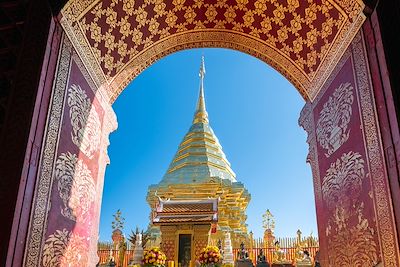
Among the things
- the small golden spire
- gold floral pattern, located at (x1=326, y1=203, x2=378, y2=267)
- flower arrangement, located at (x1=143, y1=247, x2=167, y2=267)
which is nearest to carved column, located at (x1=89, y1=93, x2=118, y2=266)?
flower arrangement, located at (x1=143, y1=247, x2=167, y2=267)

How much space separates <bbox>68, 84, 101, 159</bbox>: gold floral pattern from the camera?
619 centimetres

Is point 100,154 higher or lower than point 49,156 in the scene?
higher

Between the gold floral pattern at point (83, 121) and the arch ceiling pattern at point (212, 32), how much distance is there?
0.59 meters

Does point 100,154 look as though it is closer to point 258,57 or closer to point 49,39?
point 49,39

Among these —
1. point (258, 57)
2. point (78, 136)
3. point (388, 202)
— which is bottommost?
point (388, 202)

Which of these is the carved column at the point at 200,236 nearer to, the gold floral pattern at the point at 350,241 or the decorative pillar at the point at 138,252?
the decorative pillar at the point at 138,252

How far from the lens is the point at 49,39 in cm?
532

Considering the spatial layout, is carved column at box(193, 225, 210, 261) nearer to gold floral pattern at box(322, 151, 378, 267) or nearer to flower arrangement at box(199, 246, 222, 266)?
flower arrangement at box(199, 246, 222, 266)

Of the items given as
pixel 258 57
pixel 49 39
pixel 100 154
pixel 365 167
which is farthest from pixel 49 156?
pixel 258 57

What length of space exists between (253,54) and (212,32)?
3.25 feet

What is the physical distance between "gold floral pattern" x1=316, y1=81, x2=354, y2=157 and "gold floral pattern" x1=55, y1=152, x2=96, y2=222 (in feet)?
13.8

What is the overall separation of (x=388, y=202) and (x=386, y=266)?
29.8 inches

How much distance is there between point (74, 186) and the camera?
618cm

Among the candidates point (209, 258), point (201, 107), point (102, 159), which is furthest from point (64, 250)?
point (201, 107)
